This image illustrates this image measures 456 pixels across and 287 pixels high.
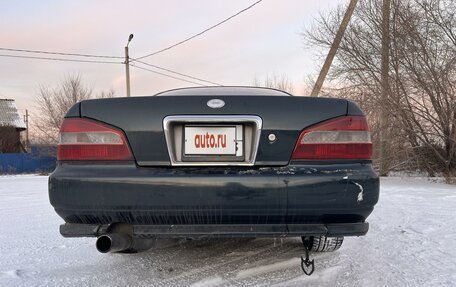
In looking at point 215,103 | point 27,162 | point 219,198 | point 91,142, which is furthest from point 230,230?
point 27,162

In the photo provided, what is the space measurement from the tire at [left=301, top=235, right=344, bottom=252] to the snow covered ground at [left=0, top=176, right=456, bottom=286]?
90mm

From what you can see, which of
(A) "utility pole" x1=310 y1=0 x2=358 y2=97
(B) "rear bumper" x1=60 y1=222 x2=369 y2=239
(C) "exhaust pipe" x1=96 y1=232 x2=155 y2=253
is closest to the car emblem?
(B) "rear bumper" x1=60 y1=222 x2=369 y2=239

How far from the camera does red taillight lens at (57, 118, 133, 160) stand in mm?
1991

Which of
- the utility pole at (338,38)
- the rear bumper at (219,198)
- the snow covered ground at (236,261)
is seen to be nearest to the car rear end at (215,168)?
the rear bumper at (219,198)

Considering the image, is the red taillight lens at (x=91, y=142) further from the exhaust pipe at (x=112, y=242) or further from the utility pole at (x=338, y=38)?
the utility pole at (x=338, y=38)

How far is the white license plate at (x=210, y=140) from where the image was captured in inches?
77.5

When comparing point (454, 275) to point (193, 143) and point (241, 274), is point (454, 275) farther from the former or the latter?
point (193, 143)

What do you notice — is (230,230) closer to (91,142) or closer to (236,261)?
(91,142)

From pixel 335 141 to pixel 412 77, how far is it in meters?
9.43

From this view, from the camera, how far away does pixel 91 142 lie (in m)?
2.02

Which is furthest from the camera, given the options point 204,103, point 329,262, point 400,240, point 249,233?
point 400,240

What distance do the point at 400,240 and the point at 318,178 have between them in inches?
79.8

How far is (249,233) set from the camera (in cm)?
Answer: 189

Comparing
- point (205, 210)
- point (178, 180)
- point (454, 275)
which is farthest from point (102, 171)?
point (454, 275)
